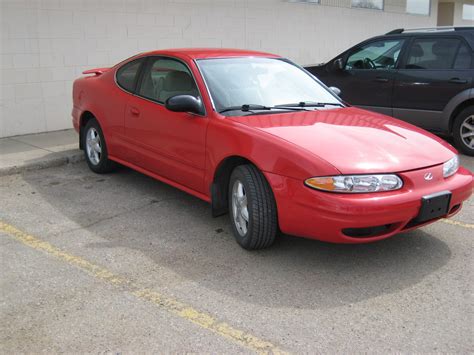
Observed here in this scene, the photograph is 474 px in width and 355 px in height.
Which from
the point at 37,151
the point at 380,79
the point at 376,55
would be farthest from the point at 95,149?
the point at 376,55

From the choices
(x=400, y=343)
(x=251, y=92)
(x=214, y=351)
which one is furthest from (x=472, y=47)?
(x=214, y=351)

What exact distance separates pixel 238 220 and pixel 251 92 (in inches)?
48.7

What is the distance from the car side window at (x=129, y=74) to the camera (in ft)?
19.2

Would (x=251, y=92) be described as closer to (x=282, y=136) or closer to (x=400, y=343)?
(x=282, y=136)

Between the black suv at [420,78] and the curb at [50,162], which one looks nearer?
the curb at [50,162]

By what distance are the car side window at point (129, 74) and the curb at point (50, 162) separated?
5.24 ft

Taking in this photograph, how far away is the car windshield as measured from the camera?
4851 millimetres

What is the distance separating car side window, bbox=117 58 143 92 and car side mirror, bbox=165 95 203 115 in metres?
1.22

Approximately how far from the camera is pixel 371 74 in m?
8.41

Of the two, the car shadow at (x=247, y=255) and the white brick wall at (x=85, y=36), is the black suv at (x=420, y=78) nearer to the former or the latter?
the white brick wall at (x=85, y=36)

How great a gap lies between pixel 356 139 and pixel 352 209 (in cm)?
73

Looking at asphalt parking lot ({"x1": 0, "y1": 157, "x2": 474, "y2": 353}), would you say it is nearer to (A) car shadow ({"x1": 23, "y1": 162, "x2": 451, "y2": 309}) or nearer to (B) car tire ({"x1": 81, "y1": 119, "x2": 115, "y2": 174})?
(A) car shadow ({"x1": 23, "y1": 162, "x2": 451, "y2": 309})

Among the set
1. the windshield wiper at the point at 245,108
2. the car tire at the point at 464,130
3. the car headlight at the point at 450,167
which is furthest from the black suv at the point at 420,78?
the windshield wiper at the point at 245,108

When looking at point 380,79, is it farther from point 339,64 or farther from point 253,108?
point 253,108
